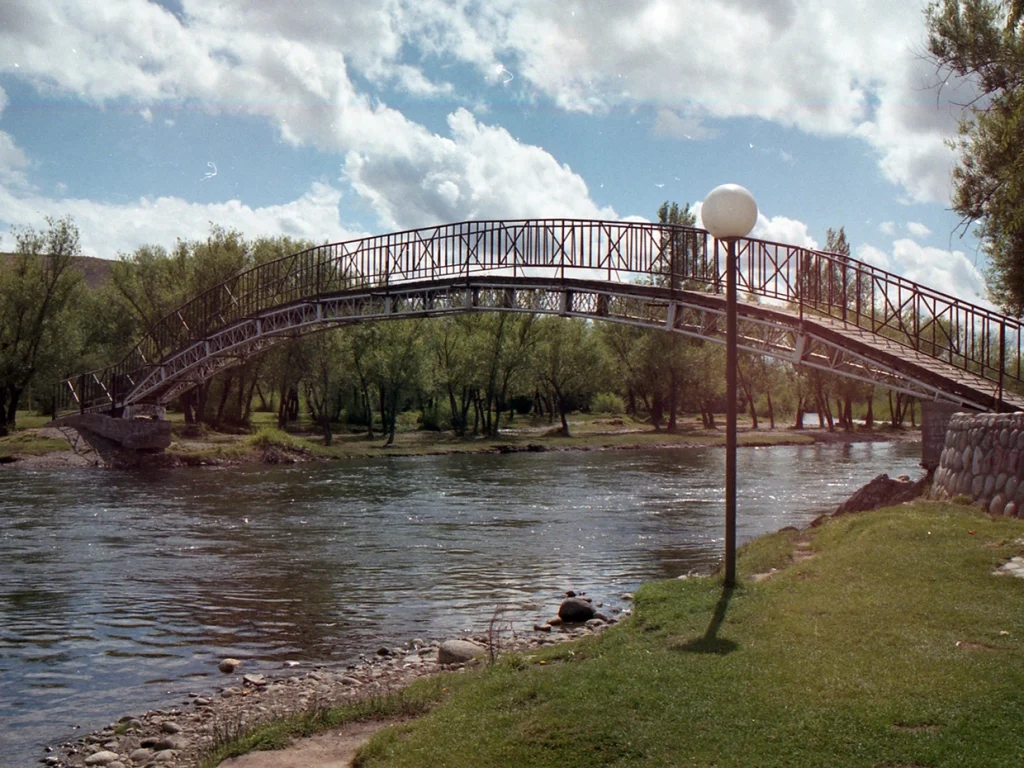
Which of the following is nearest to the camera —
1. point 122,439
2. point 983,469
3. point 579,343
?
point 983,469

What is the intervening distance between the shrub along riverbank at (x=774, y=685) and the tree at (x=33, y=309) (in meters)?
53.3

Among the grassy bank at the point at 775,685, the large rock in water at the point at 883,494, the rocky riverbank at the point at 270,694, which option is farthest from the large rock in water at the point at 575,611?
the large rock in water at the point at 883,494

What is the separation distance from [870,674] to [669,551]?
13926 millimetres

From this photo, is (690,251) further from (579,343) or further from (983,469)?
(579,343)

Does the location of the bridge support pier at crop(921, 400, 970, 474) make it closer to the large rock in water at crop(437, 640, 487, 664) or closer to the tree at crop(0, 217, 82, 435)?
the large rock in water at crop(437, 640, 487, 664)

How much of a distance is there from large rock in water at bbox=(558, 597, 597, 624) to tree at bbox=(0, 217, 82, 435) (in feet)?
165

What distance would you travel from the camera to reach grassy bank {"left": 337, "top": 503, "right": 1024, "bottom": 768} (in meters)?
6.73

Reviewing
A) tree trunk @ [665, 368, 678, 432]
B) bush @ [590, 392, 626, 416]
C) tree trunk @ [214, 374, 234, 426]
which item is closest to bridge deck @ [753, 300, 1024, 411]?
tree trunk @ [214, 374, 234, 426]

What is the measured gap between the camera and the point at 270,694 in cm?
1099

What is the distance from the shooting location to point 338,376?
62844 millimetres

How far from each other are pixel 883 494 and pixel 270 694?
15.5m

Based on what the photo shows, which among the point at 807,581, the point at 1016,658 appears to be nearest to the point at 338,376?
the point at 807,581

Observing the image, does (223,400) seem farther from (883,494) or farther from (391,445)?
(883,494)

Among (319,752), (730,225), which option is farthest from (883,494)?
(319,752)
